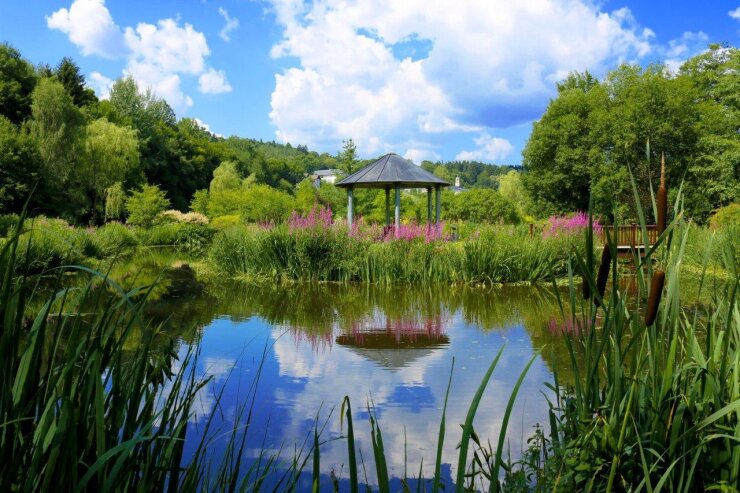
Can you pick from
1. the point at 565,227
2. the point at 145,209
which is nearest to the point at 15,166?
the point at 145,209

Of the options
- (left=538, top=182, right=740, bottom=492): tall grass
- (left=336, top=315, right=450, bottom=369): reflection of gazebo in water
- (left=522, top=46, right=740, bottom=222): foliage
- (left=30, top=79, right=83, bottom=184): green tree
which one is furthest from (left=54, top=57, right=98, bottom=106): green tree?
(left=538, top=182, right=740, bottom=492): tall grass

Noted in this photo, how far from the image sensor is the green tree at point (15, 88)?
28.1 metres

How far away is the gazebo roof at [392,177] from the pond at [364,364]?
6.18m

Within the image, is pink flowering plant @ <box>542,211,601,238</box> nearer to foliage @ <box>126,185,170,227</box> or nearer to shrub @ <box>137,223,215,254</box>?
shrub @ <box>137,223,215,254</box>

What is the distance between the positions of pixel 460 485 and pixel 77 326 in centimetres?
81

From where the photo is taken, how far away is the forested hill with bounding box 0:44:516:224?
2305 cm

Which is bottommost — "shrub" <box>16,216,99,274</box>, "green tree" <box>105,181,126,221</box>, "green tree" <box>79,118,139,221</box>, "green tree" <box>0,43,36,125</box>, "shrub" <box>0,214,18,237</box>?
"shrub" <box>16,216,99,274</box>

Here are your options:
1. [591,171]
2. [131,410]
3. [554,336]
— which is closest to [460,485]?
[131,410]

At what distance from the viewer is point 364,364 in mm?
4367

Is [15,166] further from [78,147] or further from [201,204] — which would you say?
[201,204]

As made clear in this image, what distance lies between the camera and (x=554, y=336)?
539 cm

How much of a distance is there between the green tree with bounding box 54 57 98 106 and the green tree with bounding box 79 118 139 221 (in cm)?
688

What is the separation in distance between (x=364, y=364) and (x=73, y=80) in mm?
38956

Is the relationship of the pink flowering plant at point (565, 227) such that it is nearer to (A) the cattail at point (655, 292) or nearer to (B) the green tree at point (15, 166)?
(A) the cattail at point (655, 292)
